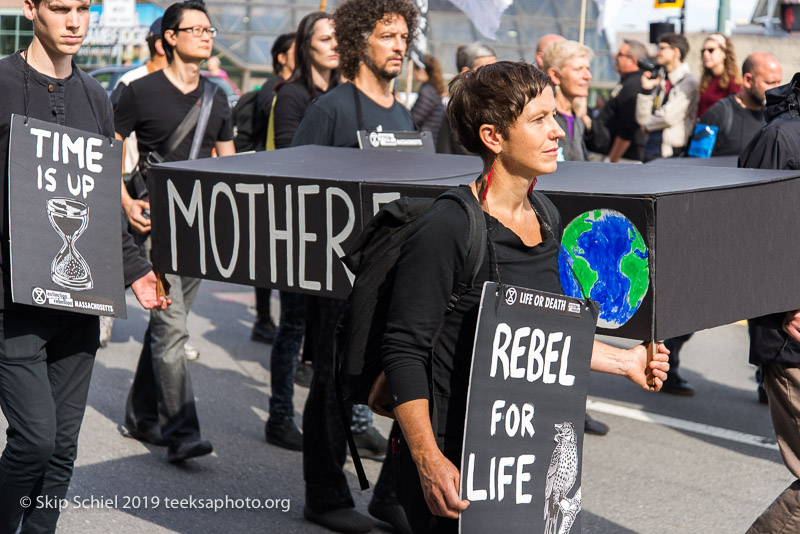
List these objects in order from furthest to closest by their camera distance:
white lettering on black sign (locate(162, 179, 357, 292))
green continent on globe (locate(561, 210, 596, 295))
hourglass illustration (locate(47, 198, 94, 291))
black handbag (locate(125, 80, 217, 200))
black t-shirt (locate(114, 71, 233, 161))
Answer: black t-shirt (locate(114, 71, 233, 161)) < black handbag (locate(125, 80, 217, 200)) < white lettering on black sign (locate(162, 179, 357, 292)) < hourglass illustration (locate(47, 198, 94, 291)) < green continent on globe (locate(561, 210, 596, 295))

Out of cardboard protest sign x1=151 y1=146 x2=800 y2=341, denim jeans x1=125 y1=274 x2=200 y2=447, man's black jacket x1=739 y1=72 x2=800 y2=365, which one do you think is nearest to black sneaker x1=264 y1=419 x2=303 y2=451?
denim jeans x1=125 y1=274 x2=200 y2=447

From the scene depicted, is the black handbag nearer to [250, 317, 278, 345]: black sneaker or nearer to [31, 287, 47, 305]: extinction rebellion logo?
[31, 287, 47, 305]: extinction rebellion logo

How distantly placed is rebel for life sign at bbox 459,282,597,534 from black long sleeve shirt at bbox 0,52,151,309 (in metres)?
1.72

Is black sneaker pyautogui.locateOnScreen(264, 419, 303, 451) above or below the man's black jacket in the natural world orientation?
below

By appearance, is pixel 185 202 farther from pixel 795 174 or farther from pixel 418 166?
pixel 795 174

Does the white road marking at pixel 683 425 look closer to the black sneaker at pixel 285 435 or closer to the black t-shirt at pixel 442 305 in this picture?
the black sneaker at pixel 285 435

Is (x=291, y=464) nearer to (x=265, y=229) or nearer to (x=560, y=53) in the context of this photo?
(x=265, y=229)

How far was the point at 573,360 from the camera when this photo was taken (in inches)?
100

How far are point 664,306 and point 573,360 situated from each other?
35 cm

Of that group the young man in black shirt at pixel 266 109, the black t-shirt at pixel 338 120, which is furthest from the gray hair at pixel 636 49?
the black t-shirt at pixel 338 120

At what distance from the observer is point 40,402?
3.36 metres

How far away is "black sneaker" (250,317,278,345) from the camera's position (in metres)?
7.96

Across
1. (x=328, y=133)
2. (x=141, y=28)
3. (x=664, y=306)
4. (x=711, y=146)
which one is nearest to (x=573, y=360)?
(x=664, y=306)

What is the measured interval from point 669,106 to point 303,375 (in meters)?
4.32
